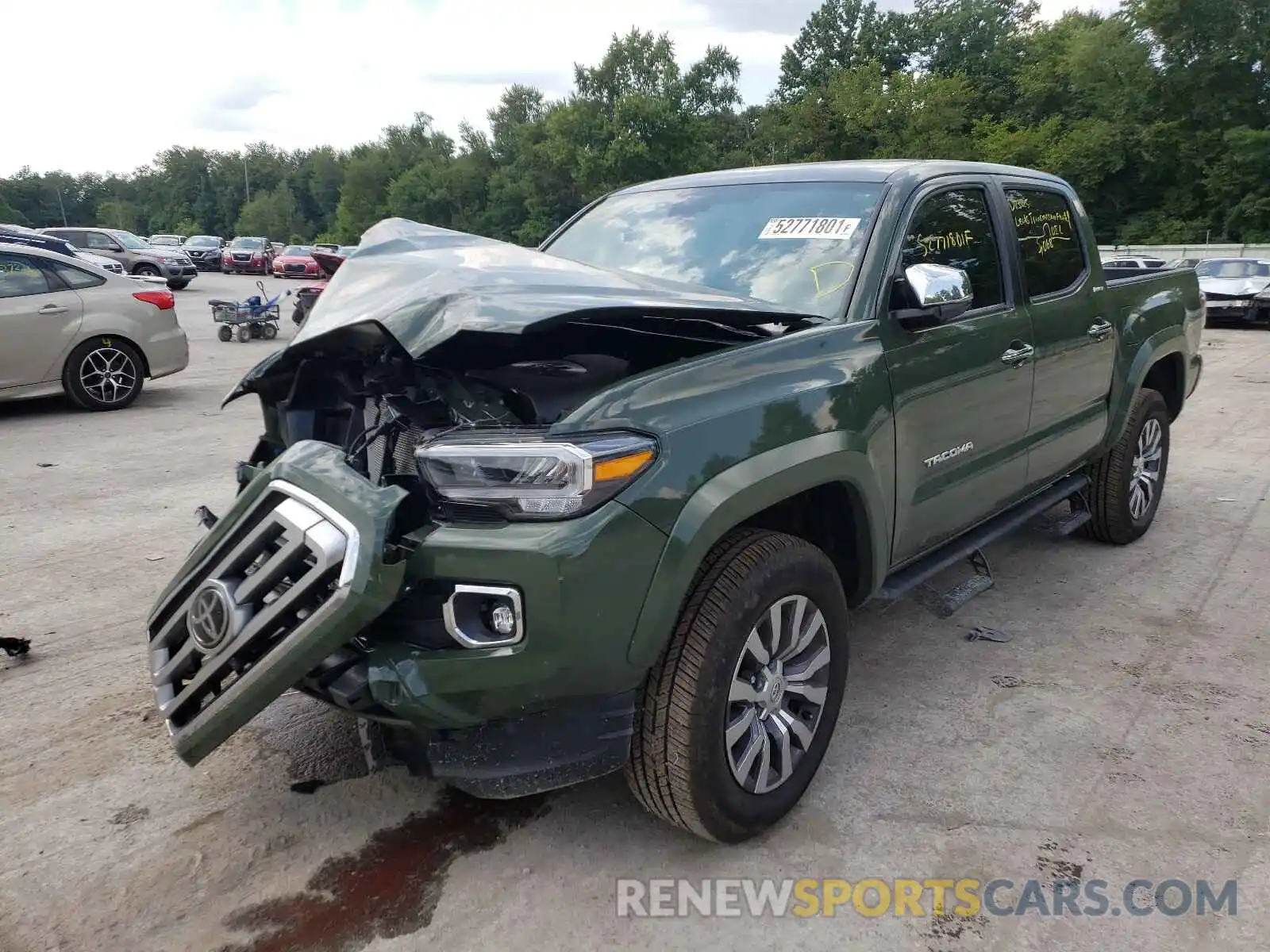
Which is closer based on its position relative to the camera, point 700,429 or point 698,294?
point 700,429

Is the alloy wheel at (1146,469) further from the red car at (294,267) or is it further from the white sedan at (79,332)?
the red car at (294,267)

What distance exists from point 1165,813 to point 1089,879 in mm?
474

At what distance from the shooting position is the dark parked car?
43.7 metres

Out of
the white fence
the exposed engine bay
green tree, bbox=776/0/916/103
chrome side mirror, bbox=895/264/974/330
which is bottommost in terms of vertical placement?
the white fence

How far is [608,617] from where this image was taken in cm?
224

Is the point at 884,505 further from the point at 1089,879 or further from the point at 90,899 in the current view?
the point at 90,899

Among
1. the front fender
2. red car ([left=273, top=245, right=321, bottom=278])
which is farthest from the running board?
red car ([left=273, top=245, right=321, bottom=278])

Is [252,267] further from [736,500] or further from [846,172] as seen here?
[736,500]

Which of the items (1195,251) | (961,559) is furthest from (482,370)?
(1195,251)

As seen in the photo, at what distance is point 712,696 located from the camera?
2434 mm

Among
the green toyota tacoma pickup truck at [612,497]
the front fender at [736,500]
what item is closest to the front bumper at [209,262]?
the green toyota tacoma pickup truck at [612,497]

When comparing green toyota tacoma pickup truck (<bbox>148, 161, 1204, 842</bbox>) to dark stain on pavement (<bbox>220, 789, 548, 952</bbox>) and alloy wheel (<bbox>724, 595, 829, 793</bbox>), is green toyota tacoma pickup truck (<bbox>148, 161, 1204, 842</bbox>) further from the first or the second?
dark stain on pavement (<bbox>220, 789, 548, 952</bbox>)

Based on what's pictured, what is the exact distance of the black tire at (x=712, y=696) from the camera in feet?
7.95

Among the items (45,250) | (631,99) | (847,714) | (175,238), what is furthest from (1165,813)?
(631,99)
